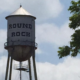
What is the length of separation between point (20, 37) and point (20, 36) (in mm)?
174

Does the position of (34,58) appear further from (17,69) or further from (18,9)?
(18,9)

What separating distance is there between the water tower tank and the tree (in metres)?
38.5

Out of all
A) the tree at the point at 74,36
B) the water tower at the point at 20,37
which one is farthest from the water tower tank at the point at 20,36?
the tree at the point at 74,36

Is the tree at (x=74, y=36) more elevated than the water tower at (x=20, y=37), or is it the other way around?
the water tower at (x=20, y=37)

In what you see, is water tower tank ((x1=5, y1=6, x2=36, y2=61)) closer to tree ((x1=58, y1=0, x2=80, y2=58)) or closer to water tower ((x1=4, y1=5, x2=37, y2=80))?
water tower ((x1=4, y1=5, x2=37, y2=80))

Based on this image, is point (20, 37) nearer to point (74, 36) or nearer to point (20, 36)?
point (20, 36)

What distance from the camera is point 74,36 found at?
89.4ft

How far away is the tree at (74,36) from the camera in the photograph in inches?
1071

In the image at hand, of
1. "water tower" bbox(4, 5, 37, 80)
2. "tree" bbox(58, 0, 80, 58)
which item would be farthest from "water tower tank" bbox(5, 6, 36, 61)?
"tree" bbox(58, 0, 80, 58)

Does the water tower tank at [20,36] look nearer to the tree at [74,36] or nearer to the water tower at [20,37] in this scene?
the water tower at [20,37]

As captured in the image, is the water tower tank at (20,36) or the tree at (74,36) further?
the water tower tank at (20,36)

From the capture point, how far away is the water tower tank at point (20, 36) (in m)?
66.7

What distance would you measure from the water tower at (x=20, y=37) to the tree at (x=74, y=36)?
1515 inches

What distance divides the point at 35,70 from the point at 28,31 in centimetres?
772
